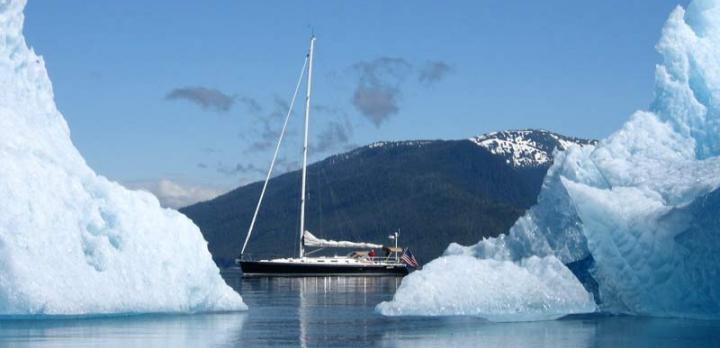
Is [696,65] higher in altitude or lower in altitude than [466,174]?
lower

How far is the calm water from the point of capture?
25531 mm

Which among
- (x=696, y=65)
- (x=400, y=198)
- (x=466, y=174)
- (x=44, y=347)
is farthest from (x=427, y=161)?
(x=44, y=347)

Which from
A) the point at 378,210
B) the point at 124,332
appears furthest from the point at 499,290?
the point at 378,210

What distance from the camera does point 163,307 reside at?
3025 centimetres

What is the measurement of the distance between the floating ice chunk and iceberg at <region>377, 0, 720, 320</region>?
0.04 metres

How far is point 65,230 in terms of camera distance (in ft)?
92.8

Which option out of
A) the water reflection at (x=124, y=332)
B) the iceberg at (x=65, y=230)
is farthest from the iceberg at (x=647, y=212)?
the iceberg at (x=65, y=230)

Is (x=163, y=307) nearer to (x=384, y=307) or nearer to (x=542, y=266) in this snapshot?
(x=384, y=307)

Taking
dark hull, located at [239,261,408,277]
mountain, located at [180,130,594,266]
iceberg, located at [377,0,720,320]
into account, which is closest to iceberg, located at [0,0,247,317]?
iceberg, located at [377,0,720,320]

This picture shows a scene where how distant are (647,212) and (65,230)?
535 inches

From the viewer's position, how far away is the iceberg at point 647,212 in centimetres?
3009

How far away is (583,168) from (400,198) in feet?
439

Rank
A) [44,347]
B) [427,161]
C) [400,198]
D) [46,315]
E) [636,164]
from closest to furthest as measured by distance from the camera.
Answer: [44,347] → [46,315] → [636,164] → [400,198] → [427,161]

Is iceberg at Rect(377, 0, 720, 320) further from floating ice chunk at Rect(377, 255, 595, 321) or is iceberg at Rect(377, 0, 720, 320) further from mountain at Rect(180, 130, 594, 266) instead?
mountain at Rect(180, 130, 594, 266)
